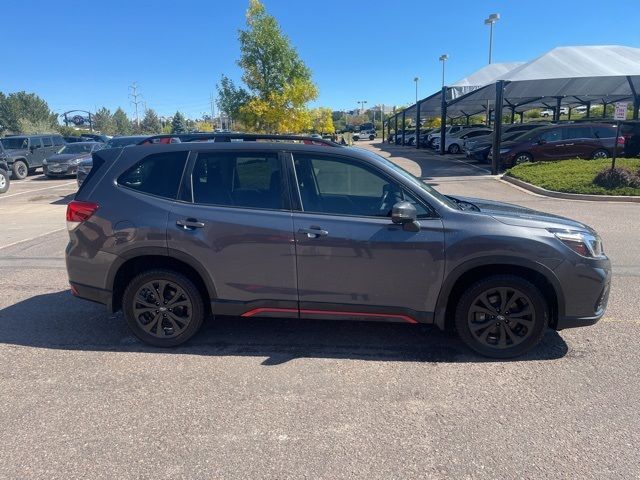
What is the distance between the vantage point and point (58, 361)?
12.6ft

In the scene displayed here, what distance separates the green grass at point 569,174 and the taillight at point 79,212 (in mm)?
12247

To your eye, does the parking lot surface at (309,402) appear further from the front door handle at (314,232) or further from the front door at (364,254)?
the front door handle at (314,232)

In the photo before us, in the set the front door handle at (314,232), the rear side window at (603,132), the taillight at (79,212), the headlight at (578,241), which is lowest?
the headlight at (578,241)

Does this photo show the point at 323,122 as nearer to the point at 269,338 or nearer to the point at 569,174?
the point at 569,174

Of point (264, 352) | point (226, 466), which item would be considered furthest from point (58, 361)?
point (226, 466)

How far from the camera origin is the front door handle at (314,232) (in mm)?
3680

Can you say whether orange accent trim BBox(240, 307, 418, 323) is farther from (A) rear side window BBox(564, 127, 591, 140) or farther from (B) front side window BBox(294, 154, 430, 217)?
(A) rear side window BBox(564, 127, 591, 140)

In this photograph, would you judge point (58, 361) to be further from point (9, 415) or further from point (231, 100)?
point (231, 100)

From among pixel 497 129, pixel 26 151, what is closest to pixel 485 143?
pixel 497 129

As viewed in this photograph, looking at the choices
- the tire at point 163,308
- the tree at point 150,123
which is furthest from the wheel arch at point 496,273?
the tree at point 150,123

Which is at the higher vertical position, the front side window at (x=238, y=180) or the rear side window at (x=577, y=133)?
the rear side window at (x=577, y=133)

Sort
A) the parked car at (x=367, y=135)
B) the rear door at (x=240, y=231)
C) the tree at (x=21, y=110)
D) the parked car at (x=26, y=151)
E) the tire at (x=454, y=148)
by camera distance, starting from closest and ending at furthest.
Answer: the rear door at (x=240, y=231) → the parked car at (x=26, y=151) → the tire at (x=454, y=148) → the parked car at (x=367, y=135) → the tree at (x=21, y=110)

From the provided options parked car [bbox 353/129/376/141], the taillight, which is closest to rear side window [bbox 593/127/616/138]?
the taillight

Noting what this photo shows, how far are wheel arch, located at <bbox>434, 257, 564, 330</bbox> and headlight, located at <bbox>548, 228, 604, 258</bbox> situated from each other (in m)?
0.28
